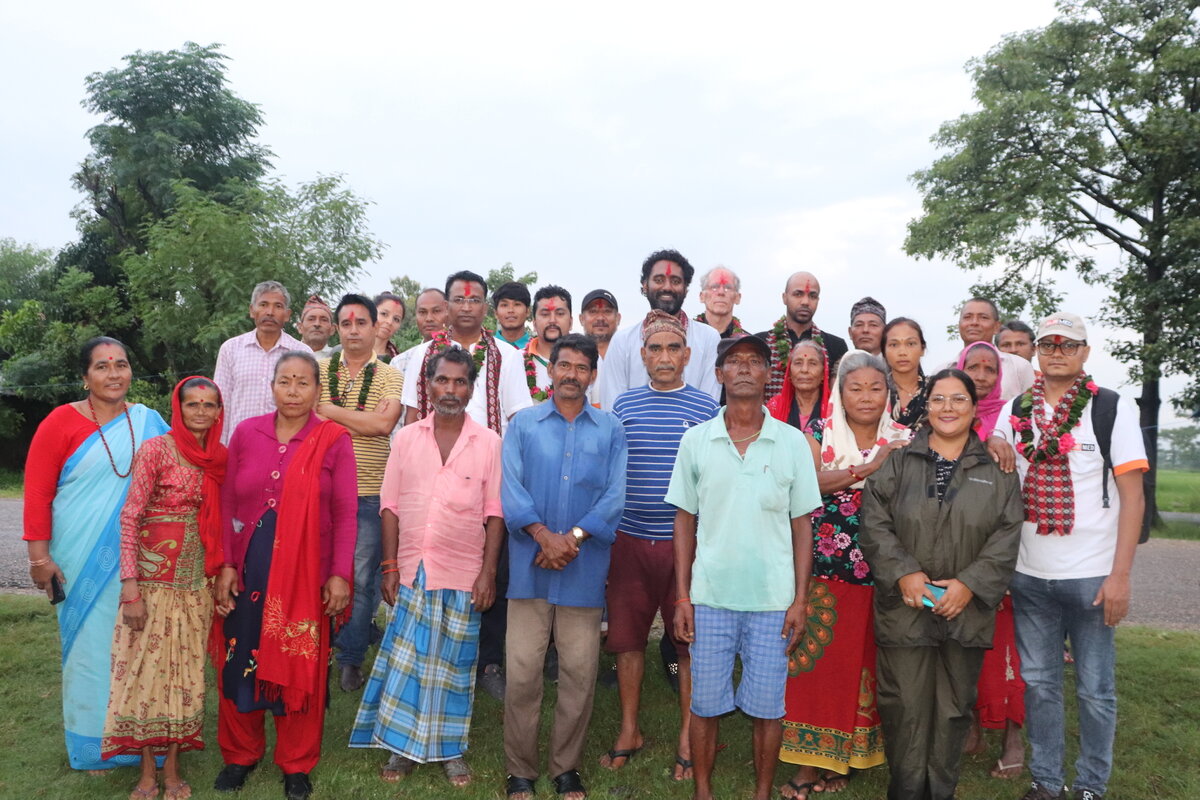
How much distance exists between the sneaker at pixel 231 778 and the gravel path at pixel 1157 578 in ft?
19.9

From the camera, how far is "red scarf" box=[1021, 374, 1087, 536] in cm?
403

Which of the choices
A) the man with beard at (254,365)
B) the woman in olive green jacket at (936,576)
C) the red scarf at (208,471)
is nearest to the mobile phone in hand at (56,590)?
the red scarf at (208,471)

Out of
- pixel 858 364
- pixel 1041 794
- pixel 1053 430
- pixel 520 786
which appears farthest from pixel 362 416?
pixel 1041 794

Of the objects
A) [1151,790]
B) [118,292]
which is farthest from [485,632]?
[118,292]

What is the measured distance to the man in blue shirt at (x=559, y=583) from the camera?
4.20m

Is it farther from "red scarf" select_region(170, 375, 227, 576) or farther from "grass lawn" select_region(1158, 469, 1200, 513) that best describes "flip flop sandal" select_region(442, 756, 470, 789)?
"grass lawn" select_region(1158, 469, 1200, 513)

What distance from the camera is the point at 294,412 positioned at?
4266 mm

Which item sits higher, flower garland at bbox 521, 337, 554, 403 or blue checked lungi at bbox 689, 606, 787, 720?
flower garland at bbox 521, 337, 554, 403

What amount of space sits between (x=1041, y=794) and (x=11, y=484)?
89.8 feet

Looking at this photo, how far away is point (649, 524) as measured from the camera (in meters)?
4.43

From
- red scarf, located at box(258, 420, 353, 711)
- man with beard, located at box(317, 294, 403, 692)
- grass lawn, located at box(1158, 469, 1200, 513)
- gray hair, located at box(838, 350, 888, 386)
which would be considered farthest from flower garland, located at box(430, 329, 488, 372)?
grass lawn, located at box(1158, 469, 1200, 513)

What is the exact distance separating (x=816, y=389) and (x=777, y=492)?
0.97 metres

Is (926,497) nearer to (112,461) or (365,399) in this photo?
(365,399)

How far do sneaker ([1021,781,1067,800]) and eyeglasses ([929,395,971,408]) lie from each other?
204cm
